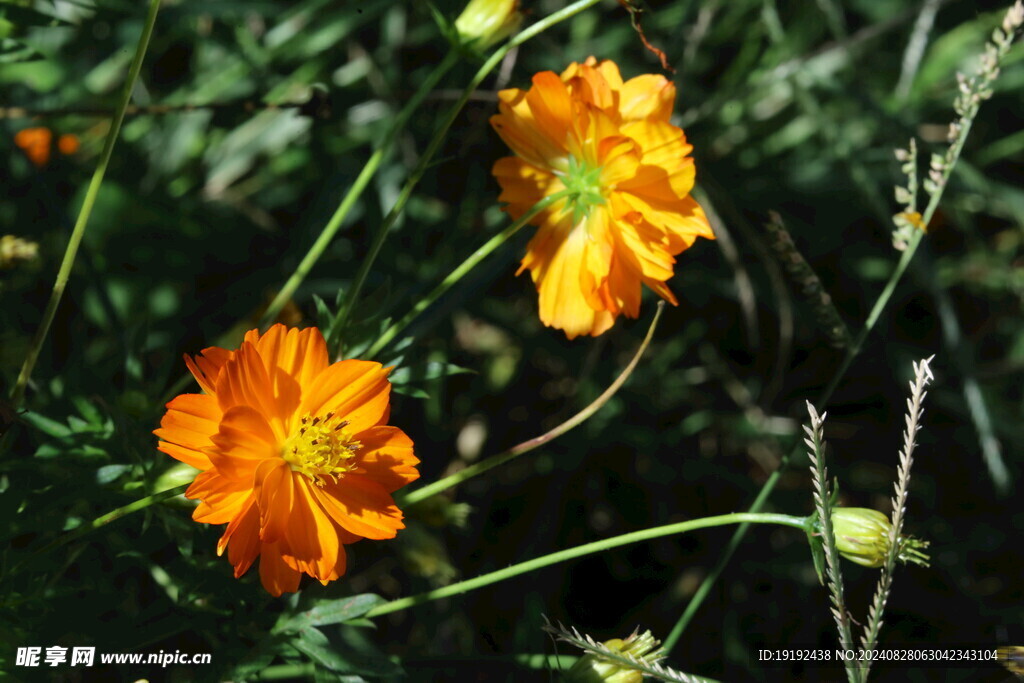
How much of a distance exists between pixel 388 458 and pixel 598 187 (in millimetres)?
390

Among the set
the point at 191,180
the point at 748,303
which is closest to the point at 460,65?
the point at 191,180

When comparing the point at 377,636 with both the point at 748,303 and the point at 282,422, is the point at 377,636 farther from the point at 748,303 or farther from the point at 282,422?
the point at 748,303

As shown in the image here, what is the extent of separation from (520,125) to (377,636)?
922mm

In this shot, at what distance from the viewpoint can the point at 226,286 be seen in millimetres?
1482

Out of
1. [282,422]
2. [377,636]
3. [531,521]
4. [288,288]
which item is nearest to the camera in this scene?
[282,422]

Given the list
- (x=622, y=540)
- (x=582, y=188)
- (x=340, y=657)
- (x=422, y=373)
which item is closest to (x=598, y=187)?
(x=582, y=188)

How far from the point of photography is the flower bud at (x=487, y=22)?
933 millimetres

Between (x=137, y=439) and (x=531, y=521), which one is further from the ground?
(x=137, y=439)

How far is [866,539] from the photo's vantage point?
87cm

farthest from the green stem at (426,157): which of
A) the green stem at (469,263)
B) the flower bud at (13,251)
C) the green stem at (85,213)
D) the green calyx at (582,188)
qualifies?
the flower bud at (13,251)

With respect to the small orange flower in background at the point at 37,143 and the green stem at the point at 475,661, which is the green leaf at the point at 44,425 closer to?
the green stem at the point at 475,661

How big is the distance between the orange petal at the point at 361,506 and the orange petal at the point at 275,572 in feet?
0.22

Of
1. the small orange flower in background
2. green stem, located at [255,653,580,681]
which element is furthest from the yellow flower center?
the small orange flower in background

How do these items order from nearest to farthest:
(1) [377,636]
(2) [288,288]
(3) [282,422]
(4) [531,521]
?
(3) [282,422]
(2) [288,288]
(1) [377,636]
(4) [531,521]
